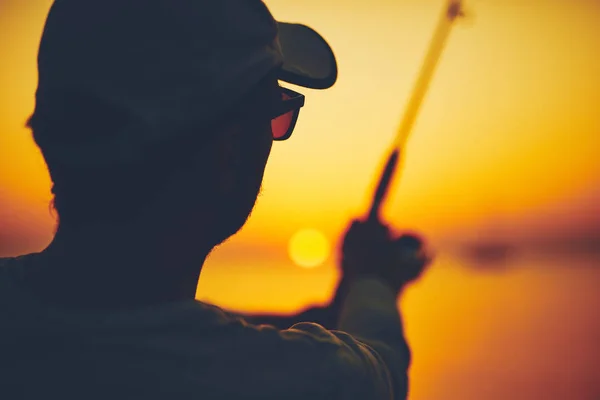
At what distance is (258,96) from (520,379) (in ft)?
60.8

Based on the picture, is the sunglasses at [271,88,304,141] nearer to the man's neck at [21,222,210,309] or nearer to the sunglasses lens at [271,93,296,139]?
the sunglasses lens at [271,93,296,139]

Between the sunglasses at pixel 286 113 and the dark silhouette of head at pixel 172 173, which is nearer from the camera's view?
the dark silhouette of head at pixel 172 173

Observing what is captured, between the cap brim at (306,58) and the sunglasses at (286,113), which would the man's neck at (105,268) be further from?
the cap brim at (306,58)

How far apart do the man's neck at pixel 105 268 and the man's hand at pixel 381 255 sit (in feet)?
3.79

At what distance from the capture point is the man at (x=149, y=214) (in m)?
1.22

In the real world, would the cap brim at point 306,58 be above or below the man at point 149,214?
above

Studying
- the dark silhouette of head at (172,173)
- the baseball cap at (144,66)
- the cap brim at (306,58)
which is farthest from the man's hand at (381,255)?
the baseball cap at (144,66)

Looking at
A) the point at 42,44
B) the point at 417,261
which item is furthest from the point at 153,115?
the point at 417,261

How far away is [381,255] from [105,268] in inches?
53.9

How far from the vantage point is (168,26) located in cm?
128

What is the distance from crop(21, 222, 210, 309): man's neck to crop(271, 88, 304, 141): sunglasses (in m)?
0.42

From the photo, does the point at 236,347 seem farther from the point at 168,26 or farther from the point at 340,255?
the point at 340,255

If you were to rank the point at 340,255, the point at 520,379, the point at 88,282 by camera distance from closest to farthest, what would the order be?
the point at 88,282 < the point at 340,255 < the point at 520,379

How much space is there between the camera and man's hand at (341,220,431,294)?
2414 millimetres
